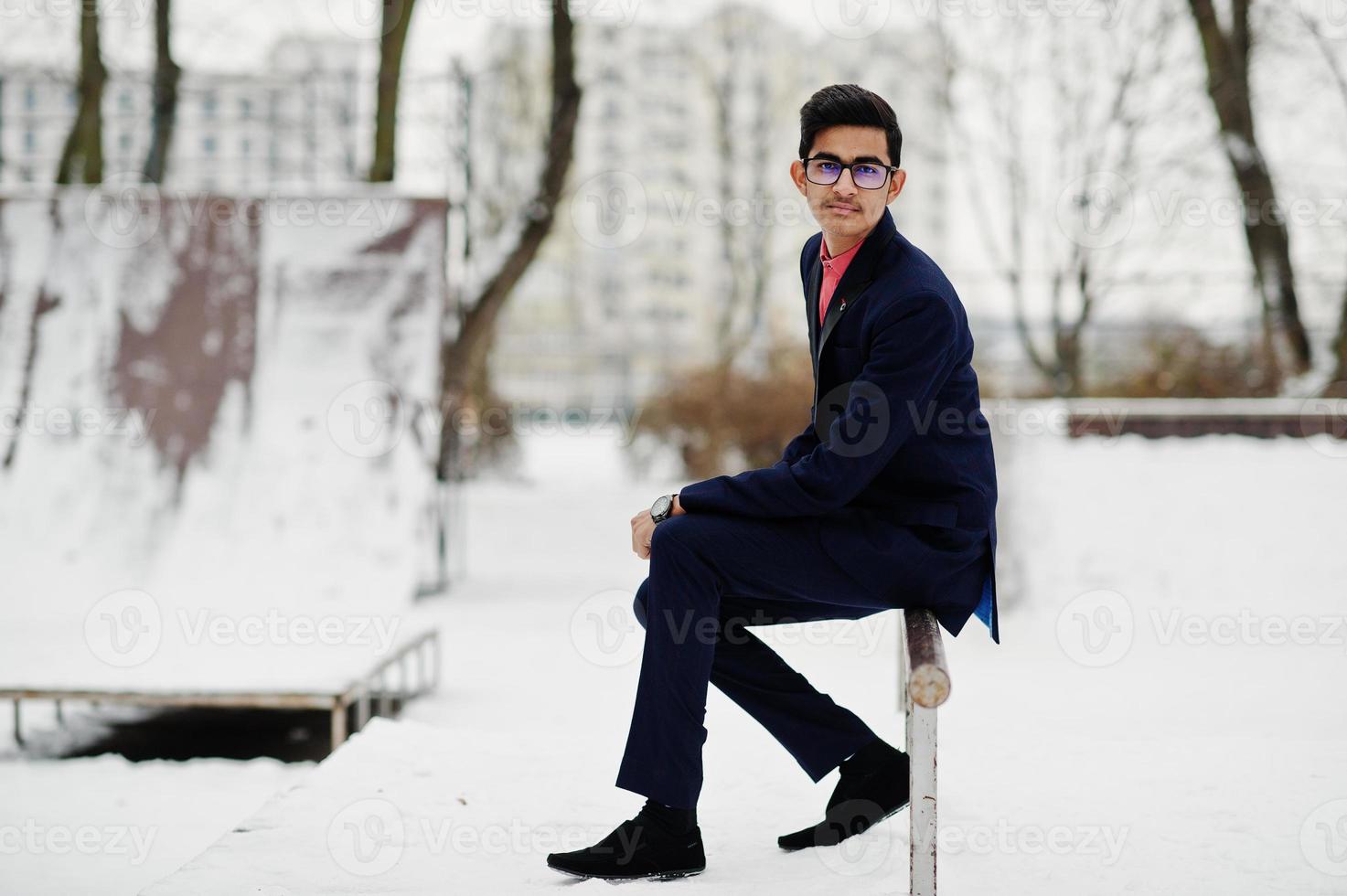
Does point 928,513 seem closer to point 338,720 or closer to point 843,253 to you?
point 843,253

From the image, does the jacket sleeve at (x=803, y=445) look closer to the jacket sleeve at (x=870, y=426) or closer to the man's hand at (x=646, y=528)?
the jacket sleeve at (x=870, y=426)

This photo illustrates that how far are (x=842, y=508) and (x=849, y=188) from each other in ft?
2.28

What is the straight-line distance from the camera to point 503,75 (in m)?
19.8

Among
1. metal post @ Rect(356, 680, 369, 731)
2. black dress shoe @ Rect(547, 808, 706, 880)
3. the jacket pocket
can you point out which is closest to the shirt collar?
the jacket pocket

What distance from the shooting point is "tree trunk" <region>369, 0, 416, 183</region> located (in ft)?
29.8

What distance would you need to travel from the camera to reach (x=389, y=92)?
29.8ft

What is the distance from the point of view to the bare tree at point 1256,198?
994 cm

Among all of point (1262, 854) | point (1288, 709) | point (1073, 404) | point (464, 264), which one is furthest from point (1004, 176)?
point (1262, 854)

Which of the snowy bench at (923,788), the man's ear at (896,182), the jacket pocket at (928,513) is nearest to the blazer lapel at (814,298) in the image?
the man's ear at (896,182)

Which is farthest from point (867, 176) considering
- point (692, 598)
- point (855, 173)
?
point (692, 598)

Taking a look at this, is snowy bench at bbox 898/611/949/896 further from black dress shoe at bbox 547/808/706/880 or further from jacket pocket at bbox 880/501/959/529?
black dress shoe at bbox 547/808/706/880

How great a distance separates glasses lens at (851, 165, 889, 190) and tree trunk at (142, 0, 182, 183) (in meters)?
8.50

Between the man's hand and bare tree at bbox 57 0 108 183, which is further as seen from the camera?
bare tree at bbox 57 0 108 183

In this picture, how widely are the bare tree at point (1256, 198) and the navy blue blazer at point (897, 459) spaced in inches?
345
